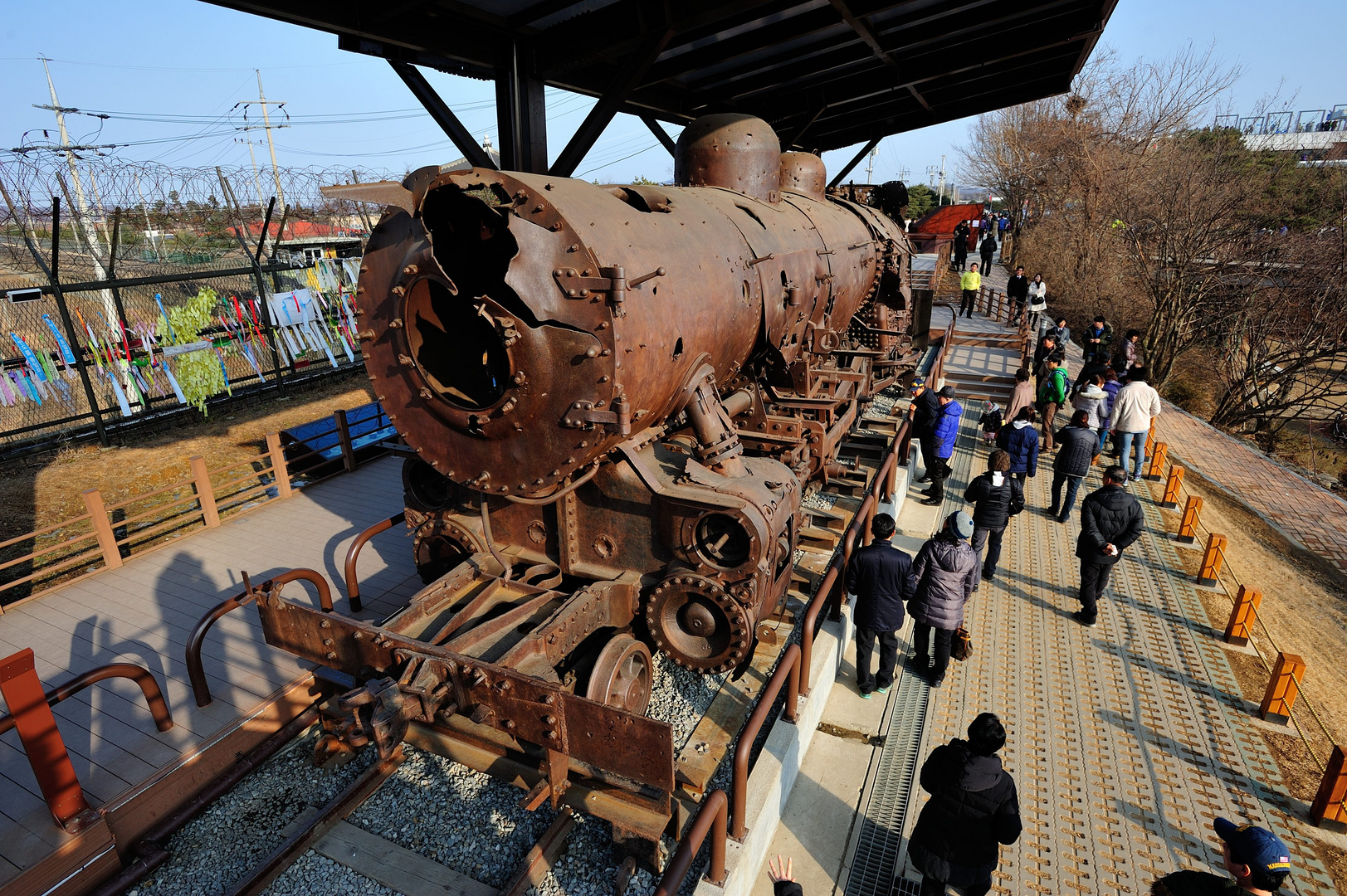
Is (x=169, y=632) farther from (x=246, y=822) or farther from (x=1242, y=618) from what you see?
(x=1242, y=618)

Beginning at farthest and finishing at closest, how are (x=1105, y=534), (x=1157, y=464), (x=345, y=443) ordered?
(x=1157, y=464)
(x=345, y=443)
(x=1105, y=534)

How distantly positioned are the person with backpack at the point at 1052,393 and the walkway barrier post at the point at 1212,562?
396 cm

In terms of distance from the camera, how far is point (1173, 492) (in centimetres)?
961

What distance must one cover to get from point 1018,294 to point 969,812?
19.0m

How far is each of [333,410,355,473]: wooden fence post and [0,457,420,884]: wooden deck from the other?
0.67 m

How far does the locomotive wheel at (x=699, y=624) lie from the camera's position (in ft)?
15.8

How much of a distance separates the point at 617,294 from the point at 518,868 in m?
3.50

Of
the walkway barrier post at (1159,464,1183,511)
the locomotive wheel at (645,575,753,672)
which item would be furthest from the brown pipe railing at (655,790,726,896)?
the walkway barrier post at (1159,464,1183,511)

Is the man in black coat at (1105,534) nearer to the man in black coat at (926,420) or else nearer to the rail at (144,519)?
the man in black coat at (926,420)

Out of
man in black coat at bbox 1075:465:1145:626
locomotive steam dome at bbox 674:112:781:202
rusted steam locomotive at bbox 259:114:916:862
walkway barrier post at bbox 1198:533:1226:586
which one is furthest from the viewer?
locomotive steam dome at bbox 674:112:781:202

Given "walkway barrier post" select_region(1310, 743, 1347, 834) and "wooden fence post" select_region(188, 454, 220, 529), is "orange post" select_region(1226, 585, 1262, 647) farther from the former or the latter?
"wooden fence post" select_region(188, 454, 220, 529)

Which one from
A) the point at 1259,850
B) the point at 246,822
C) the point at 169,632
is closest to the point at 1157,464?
the point at 1259,850

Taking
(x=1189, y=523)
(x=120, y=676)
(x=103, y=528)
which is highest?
(x=120, y=676)

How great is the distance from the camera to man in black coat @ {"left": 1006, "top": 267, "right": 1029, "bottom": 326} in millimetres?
19458
